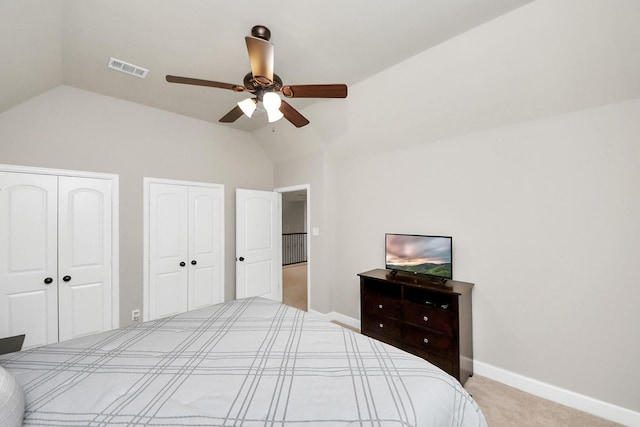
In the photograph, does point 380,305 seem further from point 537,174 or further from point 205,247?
point 205,247

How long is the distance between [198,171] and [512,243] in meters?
3.80

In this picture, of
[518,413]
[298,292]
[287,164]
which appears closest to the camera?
[518,413]

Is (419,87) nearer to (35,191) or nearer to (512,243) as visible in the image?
(512,243)

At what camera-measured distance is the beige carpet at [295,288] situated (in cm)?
453

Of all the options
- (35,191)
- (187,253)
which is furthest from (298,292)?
(35,191)

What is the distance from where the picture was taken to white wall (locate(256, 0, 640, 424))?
5.99ft

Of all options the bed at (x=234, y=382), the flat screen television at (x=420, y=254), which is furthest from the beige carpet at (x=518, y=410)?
the bed at (x=234, y=382)

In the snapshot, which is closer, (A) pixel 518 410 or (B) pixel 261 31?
(B) pixel 261 31

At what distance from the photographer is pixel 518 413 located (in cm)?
198

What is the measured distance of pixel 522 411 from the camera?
2.00 metres

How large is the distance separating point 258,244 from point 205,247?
778mm

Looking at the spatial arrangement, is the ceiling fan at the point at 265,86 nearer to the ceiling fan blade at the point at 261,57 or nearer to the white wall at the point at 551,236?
the ceiling fan blade at the point at 261,57

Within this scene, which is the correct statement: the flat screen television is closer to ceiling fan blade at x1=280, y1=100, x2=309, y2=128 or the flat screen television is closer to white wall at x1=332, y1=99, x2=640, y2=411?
white wall at x1=332, y1=99, x2=640, y2=411

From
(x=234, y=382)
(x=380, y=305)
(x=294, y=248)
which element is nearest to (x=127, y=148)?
(x=234, y=382)
